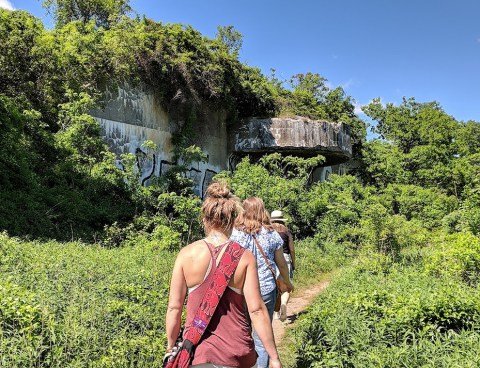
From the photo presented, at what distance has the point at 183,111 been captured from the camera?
55.5 ft

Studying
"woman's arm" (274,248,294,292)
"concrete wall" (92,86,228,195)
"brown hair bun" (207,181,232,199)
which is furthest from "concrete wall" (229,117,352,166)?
"brown hair bun" (207,181,232,199)

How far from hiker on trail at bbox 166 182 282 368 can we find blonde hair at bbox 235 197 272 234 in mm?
1422

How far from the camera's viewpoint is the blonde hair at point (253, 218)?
13.1 feet

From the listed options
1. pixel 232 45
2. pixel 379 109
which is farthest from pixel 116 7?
pixel 379 109

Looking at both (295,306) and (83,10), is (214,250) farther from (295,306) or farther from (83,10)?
(83,10)

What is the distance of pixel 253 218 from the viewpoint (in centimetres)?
403

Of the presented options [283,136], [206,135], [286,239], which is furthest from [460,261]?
[283,136]

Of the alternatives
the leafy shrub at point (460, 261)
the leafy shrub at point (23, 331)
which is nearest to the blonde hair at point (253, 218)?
the leafy shrub at point (23, 331)

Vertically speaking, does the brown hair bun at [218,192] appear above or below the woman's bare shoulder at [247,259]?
above

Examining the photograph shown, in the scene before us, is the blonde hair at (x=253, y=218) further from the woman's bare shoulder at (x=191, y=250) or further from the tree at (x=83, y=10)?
the tree at (x=83, y=10)

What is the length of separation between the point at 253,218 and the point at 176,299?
1628 millimetres

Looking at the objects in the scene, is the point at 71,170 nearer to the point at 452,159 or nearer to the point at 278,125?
the point at 278,125

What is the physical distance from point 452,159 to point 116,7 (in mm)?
22213

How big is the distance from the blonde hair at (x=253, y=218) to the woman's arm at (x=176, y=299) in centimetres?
151
